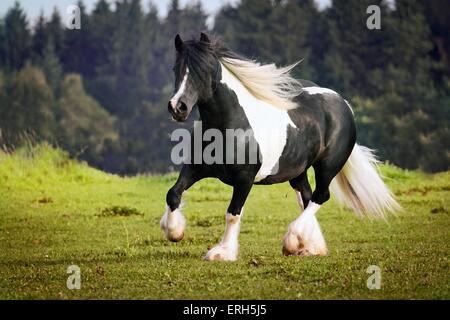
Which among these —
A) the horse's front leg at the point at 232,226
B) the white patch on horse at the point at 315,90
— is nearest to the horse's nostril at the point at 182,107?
the horse's front leg at the point at 232,226

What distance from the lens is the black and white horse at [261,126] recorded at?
8.54 m

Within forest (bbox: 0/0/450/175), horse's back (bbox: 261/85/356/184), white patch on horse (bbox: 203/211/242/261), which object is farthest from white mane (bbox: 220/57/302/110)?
forest (bbox: 0/0/450/175)

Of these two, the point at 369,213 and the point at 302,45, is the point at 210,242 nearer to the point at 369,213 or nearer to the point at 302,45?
the point at 369,213

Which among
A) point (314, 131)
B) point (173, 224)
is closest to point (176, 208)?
point (173, 224)

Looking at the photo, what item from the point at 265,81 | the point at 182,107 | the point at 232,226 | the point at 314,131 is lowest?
the point at 232,226

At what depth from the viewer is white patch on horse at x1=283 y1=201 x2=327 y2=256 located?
9344 mm

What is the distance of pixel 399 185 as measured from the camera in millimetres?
→ 18172

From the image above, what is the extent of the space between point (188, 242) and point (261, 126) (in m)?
2.43

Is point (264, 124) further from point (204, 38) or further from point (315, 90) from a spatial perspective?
point (315, 90)

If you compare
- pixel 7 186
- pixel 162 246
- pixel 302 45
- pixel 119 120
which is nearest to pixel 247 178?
pixel 162 246

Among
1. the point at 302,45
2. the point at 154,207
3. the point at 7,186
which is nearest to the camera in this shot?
the point at 154,207

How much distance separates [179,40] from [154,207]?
24.2 ft

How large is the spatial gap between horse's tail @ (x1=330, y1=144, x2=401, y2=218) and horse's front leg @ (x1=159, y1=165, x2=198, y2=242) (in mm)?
2331

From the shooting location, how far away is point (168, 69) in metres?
60.8
